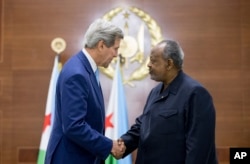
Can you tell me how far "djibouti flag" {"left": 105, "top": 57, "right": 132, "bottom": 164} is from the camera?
431 centimetres

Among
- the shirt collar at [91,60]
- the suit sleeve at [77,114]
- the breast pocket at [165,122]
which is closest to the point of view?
the suit sleeve at [77,114]

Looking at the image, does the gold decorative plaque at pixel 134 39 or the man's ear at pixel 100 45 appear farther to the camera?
the gold decorative plaque at pixel 134 39

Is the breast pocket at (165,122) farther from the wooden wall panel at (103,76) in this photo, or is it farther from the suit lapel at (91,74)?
the wooden wall panel at (103,76)

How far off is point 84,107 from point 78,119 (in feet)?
0.25

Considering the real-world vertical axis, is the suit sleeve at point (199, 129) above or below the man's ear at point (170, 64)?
below

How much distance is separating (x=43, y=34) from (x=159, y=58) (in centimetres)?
229

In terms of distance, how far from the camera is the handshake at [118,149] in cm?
276

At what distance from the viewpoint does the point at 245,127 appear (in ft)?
15.2

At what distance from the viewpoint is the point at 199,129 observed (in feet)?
8.25

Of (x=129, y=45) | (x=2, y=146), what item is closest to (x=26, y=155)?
(x=2, y=146)

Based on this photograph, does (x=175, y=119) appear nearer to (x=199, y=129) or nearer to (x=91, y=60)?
(x=199, y=129)

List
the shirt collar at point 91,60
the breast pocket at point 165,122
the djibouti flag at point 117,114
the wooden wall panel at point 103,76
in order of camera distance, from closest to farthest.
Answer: the breast pocket at point 165,122
the shirt collar at point 91,60
the djibouti flag at point 117,114
the wooden wall panel at point 103,76

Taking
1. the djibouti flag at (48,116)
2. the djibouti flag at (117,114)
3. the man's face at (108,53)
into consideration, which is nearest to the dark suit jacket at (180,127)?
the man's face at (108,53)

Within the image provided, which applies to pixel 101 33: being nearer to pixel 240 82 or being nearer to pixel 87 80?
pixel 87 80
